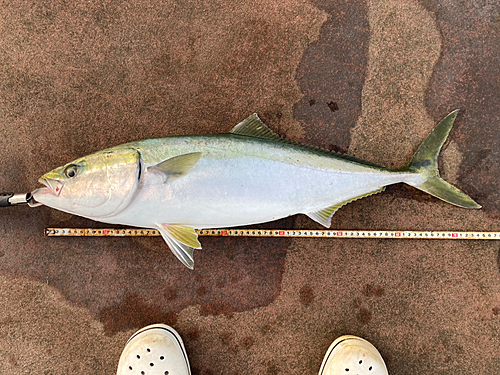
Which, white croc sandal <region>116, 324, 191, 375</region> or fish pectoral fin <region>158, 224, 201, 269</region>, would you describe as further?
white croc sandal <region>116, 324, 191, 375</region>

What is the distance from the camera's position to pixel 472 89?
2.52m

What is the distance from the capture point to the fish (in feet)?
6.43

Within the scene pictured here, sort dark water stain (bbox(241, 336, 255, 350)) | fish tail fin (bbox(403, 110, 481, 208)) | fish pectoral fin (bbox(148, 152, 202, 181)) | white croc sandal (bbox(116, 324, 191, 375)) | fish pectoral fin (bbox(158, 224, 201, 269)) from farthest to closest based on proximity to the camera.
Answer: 1. dark water stain (bbox(241, 336, 255, 350))
2. white croc sandal (bbox(116, 324, 191, 375))
3. fish tail fin (bbox(403, 110, 481, 208))
4. fish pectoral fin (bbox(158, 224, 201, 269))
5. fish pectoral fin (bbox(148, 152, 202, 181))

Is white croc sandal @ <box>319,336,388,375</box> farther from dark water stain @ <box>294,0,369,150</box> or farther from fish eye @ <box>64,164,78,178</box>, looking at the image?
fish eye @ <box>64,164,78,178</box>

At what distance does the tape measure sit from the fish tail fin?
0.32 metres

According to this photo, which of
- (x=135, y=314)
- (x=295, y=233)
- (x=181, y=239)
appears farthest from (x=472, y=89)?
(x=135, y=314)

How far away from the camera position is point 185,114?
253cm

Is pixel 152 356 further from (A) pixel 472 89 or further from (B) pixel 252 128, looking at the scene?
(A) pixel 472 89

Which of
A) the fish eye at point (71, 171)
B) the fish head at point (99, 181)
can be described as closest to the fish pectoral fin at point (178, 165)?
the fish head at point (99, 181)

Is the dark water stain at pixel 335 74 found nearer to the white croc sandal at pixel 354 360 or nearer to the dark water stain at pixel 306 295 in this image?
the dark water stain at pixel 306 295

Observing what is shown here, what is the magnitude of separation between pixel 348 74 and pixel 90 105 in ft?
7.40

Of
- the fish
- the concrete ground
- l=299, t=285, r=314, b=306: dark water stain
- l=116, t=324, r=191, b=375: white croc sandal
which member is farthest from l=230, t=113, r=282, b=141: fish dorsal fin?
l=116, t=324, r=191, b=375: white croc sandal

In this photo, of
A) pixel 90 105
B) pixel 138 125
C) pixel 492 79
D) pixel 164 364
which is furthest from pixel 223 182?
pixel 492 79

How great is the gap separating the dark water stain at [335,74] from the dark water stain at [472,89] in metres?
0.62
